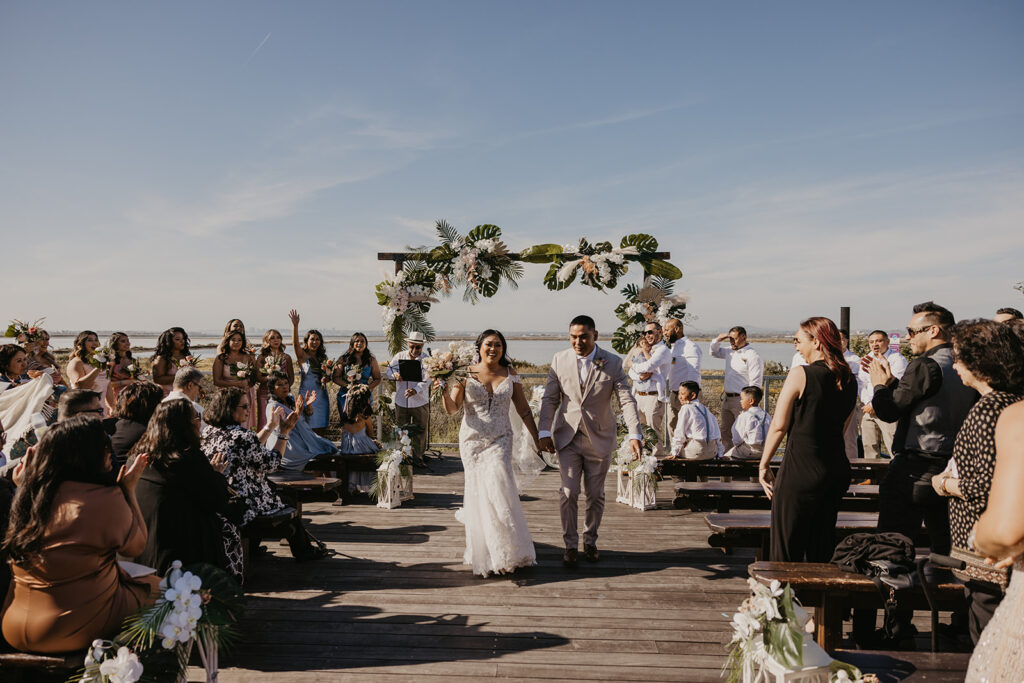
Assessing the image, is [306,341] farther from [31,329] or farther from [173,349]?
[31,329]

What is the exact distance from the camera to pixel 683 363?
8961 mm

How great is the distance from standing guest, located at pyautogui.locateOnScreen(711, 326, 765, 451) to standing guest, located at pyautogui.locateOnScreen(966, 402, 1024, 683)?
6.35 m

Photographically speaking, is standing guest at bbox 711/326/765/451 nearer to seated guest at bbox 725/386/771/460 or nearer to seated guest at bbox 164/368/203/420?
seated guest at bbox 725/386/771/460

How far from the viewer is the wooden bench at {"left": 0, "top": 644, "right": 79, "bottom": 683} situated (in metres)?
2.68

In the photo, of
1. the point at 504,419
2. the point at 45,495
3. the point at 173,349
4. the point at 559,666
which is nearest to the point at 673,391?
the point at 504,419

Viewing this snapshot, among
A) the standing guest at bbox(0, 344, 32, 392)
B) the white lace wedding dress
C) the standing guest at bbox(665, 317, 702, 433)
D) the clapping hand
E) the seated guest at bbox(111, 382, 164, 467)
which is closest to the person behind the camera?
the clapping hand

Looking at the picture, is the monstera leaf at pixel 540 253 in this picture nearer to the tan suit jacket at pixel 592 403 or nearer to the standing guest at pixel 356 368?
the standing guest at pixel 356 368

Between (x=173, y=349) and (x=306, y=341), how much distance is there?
1.63m

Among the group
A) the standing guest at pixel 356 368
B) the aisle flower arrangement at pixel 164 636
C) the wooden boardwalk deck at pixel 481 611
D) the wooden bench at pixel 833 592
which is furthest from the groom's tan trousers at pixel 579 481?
the standing guest at pixel 356 368

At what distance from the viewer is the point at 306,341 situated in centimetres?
855

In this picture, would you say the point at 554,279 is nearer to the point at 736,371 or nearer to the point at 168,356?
the point at 736,371

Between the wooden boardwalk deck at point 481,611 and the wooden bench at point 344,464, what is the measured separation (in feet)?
2.59

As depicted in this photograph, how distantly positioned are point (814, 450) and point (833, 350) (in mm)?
611

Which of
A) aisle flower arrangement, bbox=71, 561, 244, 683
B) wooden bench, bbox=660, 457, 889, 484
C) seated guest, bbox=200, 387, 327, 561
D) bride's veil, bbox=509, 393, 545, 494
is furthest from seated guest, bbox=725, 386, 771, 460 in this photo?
aisle flower arrangement, bbox=71, 561, 244, 683
